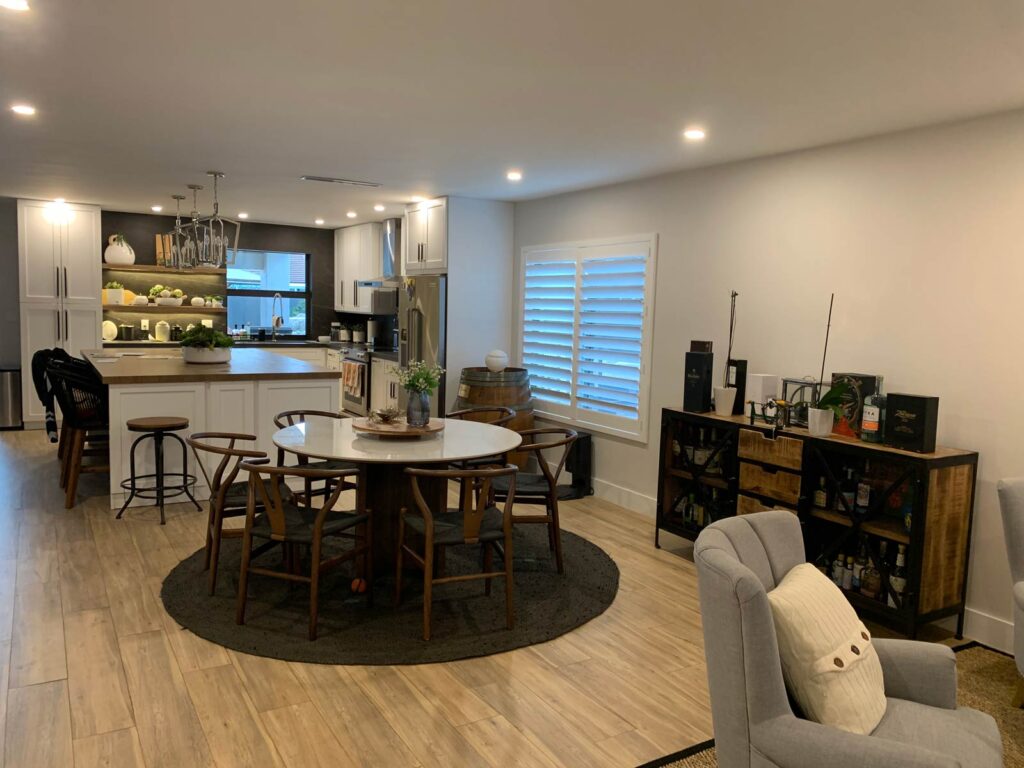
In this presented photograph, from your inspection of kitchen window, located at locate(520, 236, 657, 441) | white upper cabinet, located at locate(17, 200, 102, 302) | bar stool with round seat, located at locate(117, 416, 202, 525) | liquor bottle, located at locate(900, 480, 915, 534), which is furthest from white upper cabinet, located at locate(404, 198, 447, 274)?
liquor bottle, located at locate(900, 480, 915, 534)

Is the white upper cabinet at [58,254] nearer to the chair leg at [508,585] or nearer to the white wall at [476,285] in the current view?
the white wall at [476,285]

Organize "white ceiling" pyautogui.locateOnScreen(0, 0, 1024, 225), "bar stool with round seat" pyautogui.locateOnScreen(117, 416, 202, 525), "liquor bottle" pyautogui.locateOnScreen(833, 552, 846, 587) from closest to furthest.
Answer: "white ceiling" pyautogui.locateOnScreen(0, 0, 1024, 225) → "liquor bottle" pyautogui.locateOnScreen(833, 552, 846, 587) → "bar stool with round seat" pyautogui.locateOnScreen(117, 416, 202, 525)

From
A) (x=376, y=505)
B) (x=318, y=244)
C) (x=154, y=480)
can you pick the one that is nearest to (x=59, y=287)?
(x=318, y=244)

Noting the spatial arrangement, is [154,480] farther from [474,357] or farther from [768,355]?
[768,355]

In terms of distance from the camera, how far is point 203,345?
5.86 m

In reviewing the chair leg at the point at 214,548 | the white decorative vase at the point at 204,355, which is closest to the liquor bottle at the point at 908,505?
the chair leg at the point at 214,548

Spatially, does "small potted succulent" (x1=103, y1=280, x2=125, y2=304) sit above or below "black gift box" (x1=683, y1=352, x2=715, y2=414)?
above

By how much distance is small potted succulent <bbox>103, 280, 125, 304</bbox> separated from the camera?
8469mm

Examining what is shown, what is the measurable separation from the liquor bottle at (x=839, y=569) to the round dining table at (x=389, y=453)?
1.66 m

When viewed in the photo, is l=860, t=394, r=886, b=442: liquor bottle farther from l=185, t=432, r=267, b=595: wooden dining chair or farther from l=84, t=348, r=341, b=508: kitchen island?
l=84, t=348, r=341, b=508: kitchen island

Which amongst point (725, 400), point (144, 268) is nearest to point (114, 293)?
point (144, 268)

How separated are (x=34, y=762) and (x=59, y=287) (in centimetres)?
676

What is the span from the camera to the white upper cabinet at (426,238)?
6.47 m

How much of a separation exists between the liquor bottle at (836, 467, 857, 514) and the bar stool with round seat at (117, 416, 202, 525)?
386 cm
